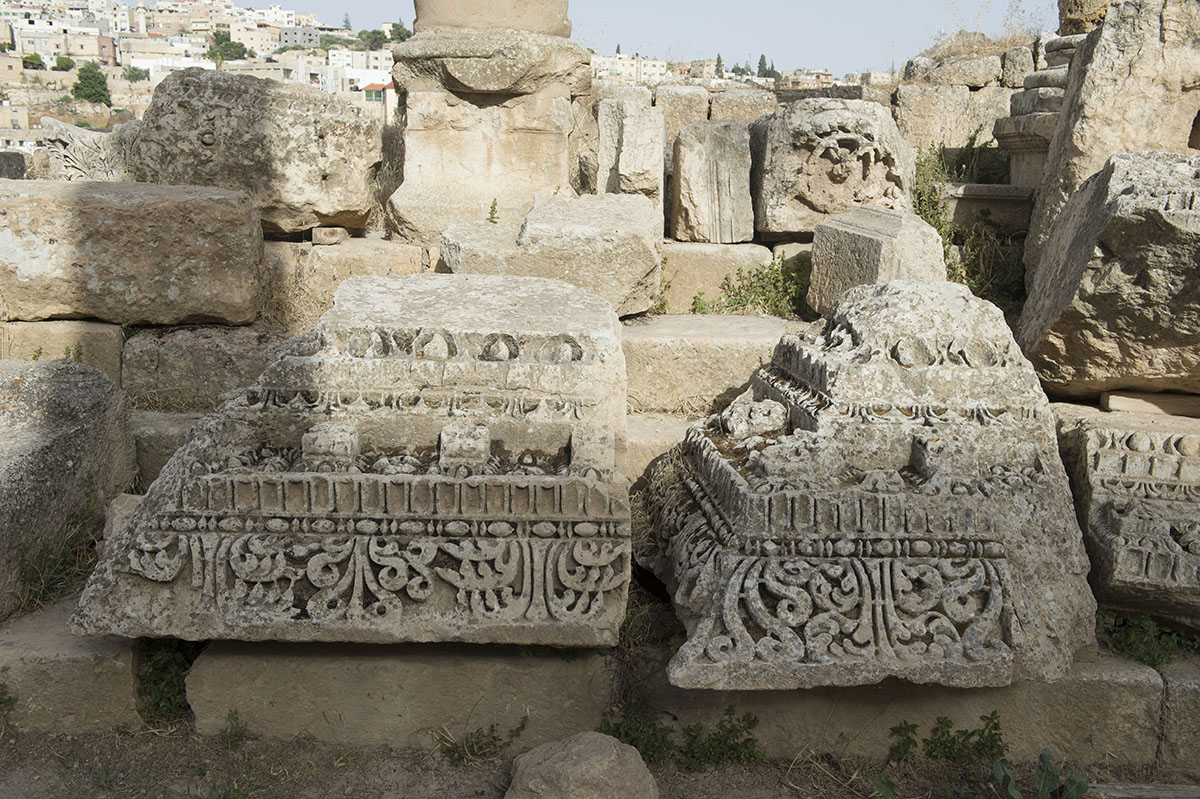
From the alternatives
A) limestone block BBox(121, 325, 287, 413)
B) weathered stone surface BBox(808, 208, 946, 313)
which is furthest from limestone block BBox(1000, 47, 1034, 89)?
limestone block BBox(121, 325, 287, 413)

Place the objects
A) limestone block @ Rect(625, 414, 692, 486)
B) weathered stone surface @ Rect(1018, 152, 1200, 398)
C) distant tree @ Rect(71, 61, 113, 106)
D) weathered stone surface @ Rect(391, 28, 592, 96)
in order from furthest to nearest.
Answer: distant tree @ Rect(71, 61, 113, 106)
weathered stone surface @ Rect(391, 28, 592, 96)
limestone block @ Rect(625, 414, 692, 486)
weathered stone surface @ Rect(1018, 152, 1200, 398)

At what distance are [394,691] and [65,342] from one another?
2.61 metres

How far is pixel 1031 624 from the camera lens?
2615 millimetres

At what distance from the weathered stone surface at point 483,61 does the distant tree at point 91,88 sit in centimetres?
5311

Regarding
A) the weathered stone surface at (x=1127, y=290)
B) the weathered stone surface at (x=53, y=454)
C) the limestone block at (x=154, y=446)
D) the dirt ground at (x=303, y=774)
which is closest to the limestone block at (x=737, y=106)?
the weathered stone surface at (x=1127, y=290)

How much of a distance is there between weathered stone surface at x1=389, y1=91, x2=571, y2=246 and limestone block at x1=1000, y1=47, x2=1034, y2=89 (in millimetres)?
4928

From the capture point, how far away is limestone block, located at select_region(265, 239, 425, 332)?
4.70 metres

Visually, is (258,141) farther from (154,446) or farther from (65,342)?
(154,446)

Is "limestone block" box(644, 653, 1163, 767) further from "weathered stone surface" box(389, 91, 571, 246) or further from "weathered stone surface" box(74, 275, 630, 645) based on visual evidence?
"weathered stone surface" box(389, 91, 571, 246)

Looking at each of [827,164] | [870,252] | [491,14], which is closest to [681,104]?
[491,14]

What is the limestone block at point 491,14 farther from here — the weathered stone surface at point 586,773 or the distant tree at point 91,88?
the distant tree at point 91,88

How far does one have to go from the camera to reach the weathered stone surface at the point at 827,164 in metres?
5.13

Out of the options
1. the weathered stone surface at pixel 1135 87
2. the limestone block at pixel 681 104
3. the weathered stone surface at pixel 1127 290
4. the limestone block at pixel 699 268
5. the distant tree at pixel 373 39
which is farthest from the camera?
the distant tree at pixel 373 39

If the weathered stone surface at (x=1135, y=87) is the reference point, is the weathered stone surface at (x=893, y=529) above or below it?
below
